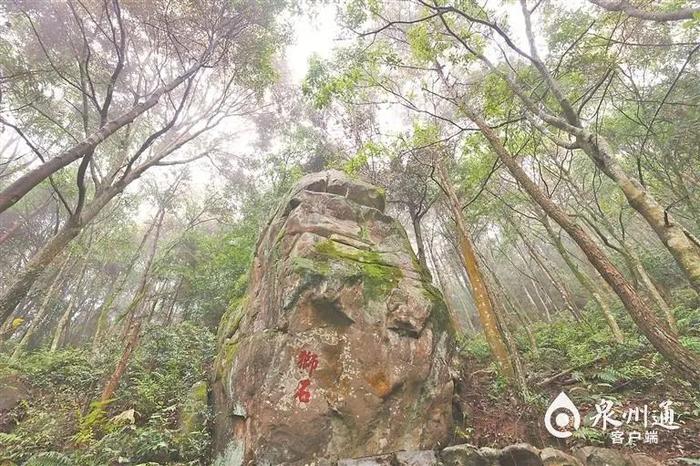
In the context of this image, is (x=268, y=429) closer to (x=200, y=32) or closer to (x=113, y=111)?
(x=200, y=32)

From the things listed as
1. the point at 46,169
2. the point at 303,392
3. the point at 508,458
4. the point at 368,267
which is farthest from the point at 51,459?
the point at 508,458

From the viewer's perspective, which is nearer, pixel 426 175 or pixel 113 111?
pixel 426 175

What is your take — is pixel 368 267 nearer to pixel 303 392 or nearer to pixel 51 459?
pixel 303 392

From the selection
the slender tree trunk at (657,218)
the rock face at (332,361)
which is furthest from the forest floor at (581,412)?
the slender tree trunk at (657,218)

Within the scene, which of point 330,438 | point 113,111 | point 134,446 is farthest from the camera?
point 113,111

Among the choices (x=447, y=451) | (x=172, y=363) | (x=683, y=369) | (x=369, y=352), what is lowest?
(x=447, y=451)

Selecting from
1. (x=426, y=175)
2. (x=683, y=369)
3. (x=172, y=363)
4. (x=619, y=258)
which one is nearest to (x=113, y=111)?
(x=172, y=363)

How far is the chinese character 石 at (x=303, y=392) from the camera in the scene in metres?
5.49

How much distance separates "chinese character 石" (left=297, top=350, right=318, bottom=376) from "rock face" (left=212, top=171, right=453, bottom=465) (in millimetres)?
16

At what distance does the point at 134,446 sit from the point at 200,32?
967 cm

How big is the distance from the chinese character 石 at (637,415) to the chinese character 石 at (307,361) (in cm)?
488

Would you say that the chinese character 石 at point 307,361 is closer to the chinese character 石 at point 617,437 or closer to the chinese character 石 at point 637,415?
the chinese character 石 at point 617,437

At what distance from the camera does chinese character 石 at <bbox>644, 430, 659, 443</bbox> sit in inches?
193

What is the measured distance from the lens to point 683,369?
3893mm
